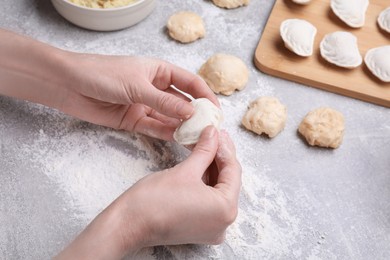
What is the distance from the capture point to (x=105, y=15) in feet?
5.82

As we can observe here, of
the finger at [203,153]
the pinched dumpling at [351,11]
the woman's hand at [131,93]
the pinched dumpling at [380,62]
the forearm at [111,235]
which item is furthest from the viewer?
the pinched dumpling at [351,11]

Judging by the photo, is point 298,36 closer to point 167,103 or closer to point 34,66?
point 167,103

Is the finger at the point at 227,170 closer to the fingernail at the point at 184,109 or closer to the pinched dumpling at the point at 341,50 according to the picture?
the fingernail at the point at 184,109

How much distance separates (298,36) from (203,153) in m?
0.75

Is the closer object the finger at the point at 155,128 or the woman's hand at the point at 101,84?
the woman's hand at the point at 101,84

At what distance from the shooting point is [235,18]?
1.98 meters

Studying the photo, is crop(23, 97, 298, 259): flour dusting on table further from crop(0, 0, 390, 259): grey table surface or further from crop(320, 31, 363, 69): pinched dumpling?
crop(320, 31, 363, 69): pinched dumpling

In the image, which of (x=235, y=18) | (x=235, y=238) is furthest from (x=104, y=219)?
(x=235, y=18)

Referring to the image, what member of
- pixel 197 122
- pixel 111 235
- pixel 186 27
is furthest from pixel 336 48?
pixel 111 235

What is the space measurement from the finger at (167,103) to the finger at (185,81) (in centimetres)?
14

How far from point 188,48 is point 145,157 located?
20.2 inches

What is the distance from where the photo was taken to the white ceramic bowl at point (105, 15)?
1762 millimetres

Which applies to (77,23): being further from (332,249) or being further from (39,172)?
(332,249)

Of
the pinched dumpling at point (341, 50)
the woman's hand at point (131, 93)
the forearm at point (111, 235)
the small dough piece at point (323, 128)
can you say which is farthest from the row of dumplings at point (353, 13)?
the forearm at point (111, 235)
